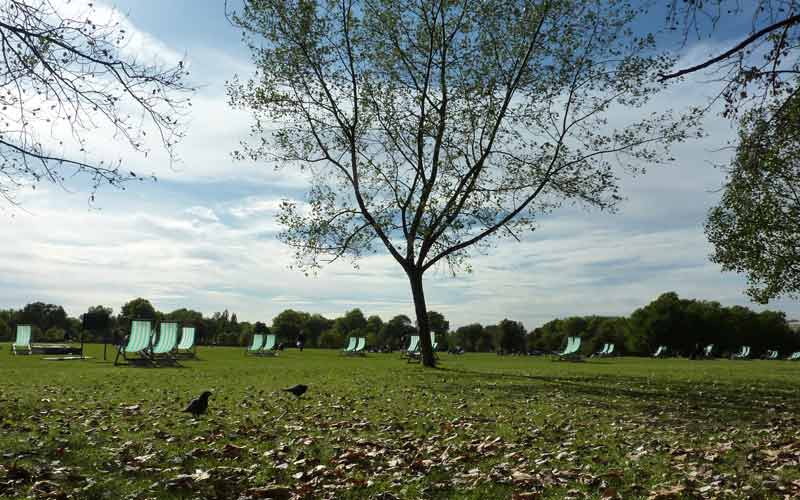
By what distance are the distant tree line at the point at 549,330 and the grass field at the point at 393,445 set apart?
54516 millimetres

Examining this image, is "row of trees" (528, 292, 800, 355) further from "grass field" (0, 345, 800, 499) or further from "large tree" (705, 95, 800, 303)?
"grass field" (0, 345, 800, 499)

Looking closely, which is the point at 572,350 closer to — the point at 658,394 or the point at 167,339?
the point at 167,339

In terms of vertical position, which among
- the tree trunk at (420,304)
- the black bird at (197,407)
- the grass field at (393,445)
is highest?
the tree trunk at (420,304)

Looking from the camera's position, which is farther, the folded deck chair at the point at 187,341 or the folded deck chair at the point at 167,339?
the folded deck chair at the point at 187,341

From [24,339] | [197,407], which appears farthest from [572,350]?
[197,407]

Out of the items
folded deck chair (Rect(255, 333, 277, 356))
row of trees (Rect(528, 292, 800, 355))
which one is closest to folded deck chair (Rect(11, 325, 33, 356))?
folded deck chair (Rect(255, 333, 277, 356))

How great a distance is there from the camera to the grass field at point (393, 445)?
575 cm

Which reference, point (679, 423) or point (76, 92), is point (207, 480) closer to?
point (76, 92)

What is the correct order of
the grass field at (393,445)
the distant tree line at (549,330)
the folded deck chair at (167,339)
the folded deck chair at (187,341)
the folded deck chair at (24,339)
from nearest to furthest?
the grass field at (393,445) < the folded deck chair at (167,339) < the folded deck chair at (187,341) < the folded deck chair at (24,339) < the distant tree line at (549,330)

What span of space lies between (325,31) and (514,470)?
19.3 m

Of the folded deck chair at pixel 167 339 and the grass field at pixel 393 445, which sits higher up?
the folded deck chair at pixel 167 339

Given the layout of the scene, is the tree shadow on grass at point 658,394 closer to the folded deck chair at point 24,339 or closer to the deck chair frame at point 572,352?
the deck chair frame at point 572,352

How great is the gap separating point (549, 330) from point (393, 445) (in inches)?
5000

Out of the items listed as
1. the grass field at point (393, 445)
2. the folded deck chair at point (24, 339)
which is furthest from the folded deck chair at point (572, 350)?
the folded deck chair at point (24, 339)
